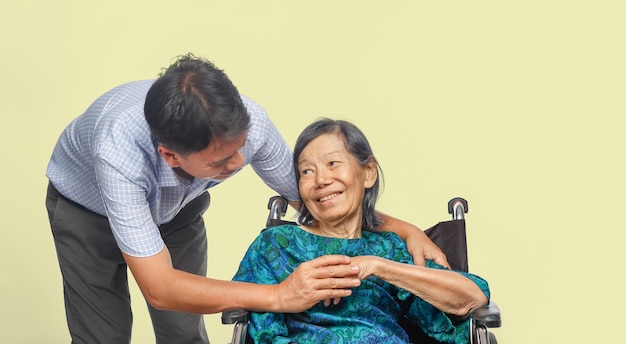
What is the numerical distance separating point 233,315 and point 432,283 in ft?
2.04

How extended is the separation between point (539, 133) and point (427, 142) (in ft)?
2.15

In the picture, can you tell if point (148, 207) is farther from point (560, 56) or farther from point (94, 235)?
point (560, 56)

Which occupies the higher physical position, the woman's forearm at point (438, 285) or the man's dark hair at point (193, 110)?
the man's dark hair at point (193, 110)

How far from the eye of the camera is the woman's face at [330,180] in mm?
3305

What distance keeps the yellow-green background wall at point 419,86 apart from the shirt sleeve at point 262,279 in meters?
2.28

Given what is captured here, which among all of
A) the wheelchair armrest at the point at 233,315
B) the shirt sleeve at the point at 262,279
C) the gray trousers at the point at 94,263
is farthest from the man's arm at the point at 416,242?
the gray trousers at the point at 94,263

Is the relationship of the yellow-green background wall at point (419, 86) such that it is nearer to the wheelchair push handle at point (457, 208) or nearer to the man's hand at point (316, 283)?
the wheelchair push handle at point (457, 208)

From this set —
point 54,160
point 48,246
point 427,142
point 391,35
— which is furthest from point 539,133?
point 54,160

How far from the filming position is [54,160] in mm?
3523

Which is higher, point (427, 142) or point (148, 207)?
point (427, 142)

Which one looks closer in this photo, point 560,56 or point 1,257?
point 1,257

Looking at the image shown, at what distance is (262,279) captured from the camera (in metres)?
3.21

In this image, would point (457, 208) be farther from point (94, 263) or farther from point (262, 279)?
point (94, 263)

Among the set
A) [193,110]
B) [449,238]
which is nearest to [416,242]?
[449,238]
